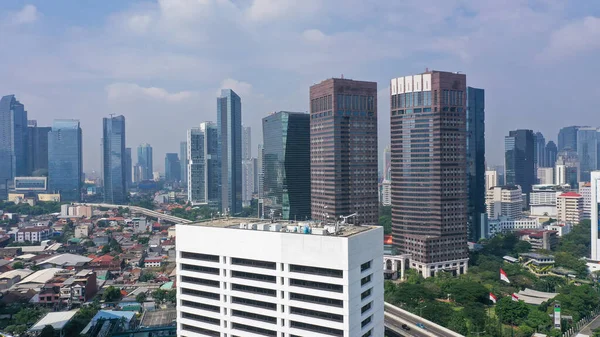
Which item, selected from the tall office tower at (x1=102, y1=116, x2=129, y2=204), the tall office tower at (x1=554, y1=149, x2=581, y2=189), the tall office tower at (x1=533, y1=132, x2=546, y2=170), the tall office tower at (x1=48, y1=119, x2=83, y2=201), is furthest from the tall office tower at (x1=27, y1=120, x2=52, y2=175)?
the tall office tower at (x1=533, y1=132, x2=546, y2=170)

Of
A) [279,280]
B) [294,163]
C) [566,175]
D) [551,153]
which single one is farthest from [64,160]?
[551,153]

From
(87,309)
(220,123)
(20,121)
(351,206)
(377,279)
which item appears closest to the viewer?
Result: (377,279)

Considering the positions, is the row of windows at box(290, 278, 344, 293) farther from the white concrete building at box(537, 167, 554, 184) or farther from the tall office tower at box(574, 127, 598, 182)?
the tall office tower at box(574, 127, 598, 182)

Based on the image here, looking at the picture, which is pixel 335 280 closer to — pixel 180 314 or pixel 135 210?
pixel 180 314

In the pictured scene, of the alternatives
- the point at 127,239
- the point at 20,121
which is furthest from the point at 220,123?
the point at 20,121

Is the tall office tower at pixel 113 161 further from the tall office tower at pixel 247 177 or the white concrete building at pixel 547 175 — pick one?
the white concrete building at pixel 547 175

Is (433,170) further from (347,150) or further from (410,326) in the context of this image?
(410,326)
